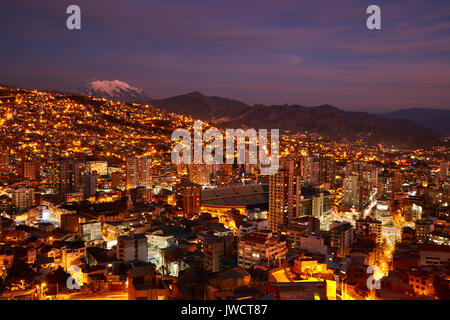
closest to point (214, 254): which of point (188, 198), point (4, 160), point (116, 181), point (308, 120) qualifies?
point (188, 198)

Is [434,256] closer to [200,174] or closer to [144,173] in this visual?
[200,174]

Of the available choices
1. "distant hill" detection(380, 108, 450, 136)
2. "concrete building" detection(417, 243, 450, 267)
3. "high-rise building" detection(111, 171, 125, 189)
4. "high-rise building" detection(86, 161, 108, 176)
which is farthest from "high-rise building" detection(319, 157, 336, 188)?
"distant hill" detection(380, 108, 450, 136)

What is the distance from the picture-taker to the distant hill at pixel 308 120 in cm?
3425

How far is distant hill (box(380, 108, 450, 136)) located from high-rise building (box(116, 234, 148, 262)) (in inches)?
1421

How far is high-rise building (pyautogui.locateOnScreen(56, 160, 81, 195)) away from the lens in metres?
12.3

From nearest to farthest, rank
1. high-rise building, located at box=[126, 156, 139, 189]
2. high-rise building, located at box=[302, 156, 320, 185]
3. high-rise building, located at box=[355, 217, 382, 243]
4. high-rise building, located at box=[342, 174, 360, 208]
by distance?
high-rise building, located at box=[355, 217, 382, 243] < high-rise building, located at box=[342, 174, 360, 208] < high-rise building, located at box=[126, 156, 139, 189] < high-rise building, located at box=[302, 156, 320, 185]

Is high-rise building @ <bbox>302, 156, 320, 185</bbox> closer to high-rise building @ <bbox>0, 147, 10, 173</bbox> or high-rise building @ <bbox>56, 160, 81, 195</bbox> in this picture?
high-rise building @ <bbox>56, 160, 81, 195</bbox>

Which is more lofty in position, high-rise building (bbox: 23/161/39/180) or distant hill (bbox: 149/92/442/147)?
distant hill (bbox: 149/92/442/147)

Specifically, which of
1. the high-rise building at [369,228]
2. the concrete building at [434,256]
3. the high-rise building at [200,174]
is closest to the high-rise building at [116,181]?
the high-rise building at [200,174]

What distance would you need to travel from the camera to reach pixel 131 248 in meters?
6.29

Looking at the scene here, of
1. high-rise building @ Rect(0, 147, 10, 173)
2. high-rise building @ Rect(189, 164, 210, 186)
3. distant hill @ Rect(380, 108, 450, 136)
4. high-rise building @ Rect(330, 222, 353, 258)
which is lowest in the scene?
high-rise building @ Rect(330, 222, 353, 258)

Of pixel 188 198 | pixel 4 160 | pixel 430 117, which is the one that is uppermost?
pixel 430 117

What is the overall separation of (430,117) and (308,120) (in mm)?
11944

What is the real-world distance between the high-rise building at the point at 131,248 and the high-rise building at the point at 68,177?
663 cm
